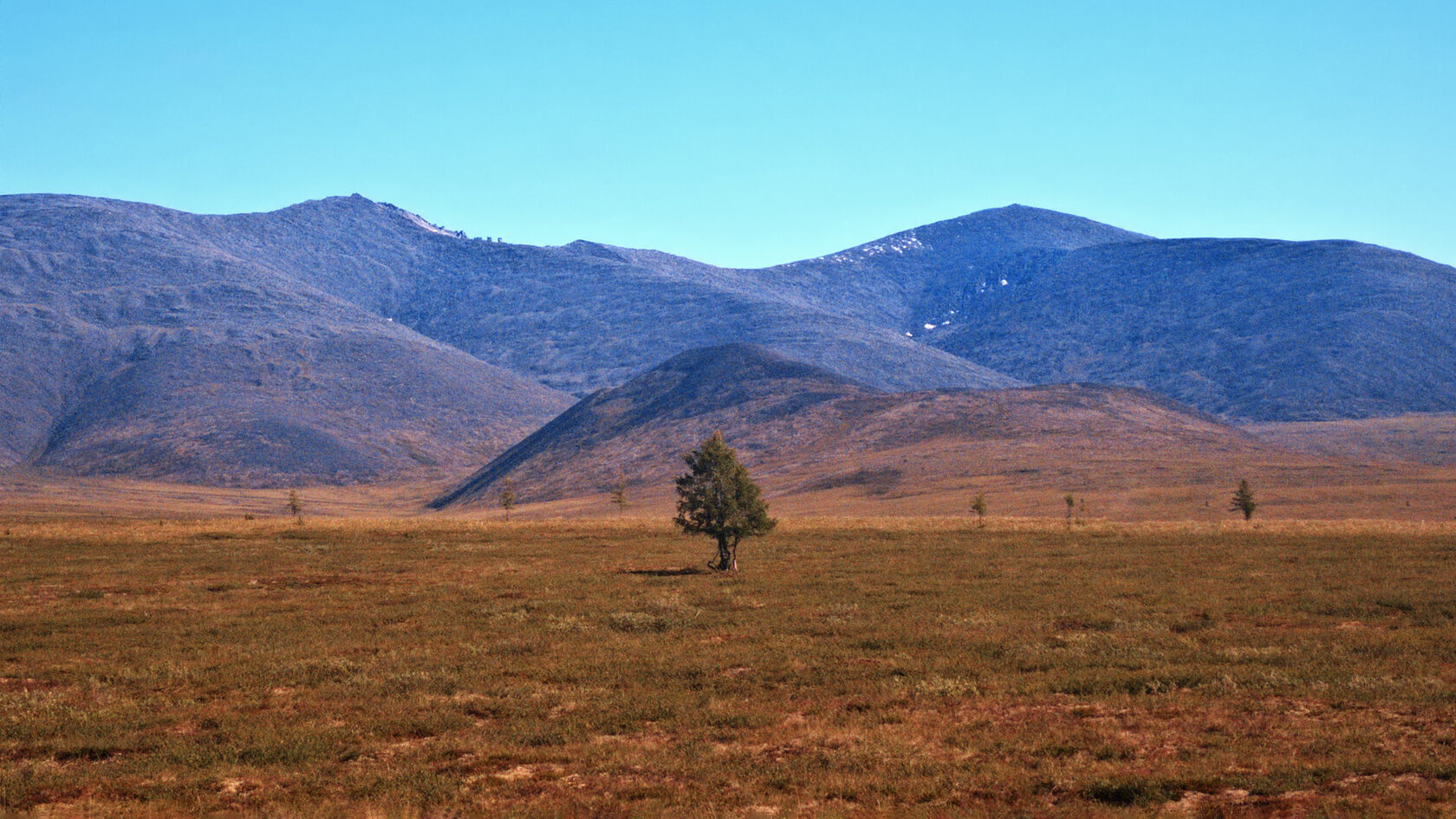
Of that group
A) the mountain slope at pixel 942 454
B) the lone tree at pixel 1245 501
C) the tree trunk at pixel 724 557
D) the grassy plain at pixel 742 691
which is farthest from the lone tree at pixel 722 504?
the mountain slope at pixel 942 454

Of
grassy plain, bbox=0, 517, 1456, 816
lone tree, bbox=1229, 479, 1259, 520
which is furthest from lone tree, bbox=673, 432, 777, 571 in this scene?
lone tree, bbox=1229, 479, 1259, 520

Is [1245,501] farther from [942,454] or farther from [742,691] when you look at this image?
[942,454]

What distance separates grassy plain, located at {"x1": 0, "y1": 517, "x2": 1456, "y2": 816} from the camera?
15.6m

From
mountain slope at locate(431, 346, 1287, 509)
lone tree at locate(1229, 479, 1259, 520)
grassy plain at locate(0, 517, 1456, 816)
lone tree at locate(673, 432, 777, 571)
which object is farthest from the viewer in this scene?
mountain slope at locate(431, 346, 1287, 509)

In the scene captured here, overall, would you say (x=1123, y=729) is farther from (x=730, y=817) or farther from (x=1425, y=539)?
(x=1425, y=539)

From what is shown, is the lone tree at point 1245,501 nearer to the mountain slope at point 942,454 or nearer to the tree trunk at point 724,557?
the mountain slope at point 942,454

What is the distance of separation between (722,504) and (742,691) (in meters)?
26.3

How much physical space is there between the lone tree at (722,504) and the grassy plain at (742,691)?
2.37 metres

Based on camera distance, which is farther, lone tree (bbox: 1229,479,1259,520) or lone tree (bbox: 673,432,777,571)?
lone tree (bbox: 1229,479,1259,520)

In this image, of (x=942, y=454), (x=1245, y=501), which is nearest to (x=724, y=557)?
(x=1245, y=501)

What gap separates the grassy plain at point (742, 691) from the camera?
15.6 m

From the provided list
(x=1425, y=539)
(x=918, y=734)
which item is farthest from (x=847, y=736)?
(x=1425, y=539)

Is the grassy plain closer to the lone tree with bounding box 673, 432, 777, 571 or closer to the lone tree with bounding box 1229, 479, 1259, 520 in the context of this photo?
the lone tree with bounding box 673, 432, 777, 571

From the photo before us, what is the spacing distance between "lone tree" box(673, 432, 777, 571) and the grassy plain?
7.78 ft
